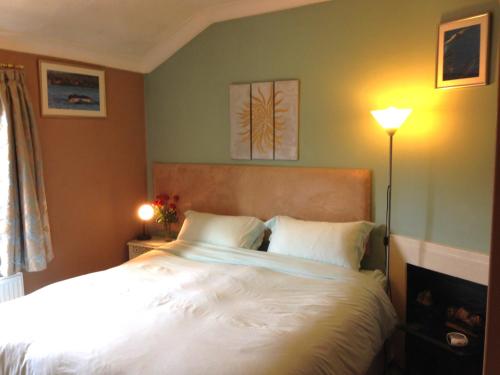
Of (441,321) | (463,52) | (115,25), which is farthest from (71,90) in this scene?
(441,321)

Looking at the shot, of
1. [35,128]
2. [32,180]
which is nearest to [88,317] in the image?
[32,180]

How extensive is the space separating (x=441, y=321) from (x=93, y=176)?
2.98 m

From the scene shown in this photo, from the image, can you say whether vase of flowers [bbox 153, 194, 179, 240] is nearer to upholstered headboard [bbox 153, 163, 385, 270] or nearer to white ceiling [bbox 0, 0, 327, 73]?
upholstered headboard [bbox 153, 163, 385, 270]

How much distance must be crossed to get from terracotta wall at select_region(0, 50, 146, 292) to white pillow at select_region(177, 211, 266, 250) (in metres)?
0.86

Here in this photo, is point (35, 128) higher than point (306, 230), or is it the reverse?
point (35, 128)

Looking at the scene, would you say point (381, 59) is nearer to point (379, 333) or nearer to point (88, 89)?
point (379, 333)

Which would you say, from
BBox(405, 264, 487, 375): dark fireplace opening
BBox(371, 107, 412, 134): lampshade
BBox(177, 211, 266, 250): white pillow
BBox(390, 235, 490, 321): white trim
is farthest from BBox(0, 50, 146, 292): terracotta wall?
BBox(405, 264, 487, 375): dark fireplace opening

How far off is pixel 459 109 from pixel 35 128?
2.94 meters

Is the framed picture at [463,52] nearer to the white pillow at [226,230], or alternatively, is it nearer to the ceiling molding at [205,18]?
the ceiling molding at [205,18]

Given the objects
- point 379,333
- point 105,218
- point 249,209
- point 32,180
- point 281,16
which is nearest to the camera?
point 379,333

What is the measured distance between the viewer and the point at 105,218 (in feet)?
12.0

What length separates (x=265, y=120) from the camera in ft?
10.7

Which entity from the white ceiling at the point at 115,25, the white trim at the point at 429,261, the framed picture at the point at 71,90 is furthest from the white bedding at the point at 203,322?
the white ceiling at the point at 115,25

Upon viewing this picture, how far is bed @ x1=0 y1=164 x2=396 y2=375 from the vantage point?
159 cm
